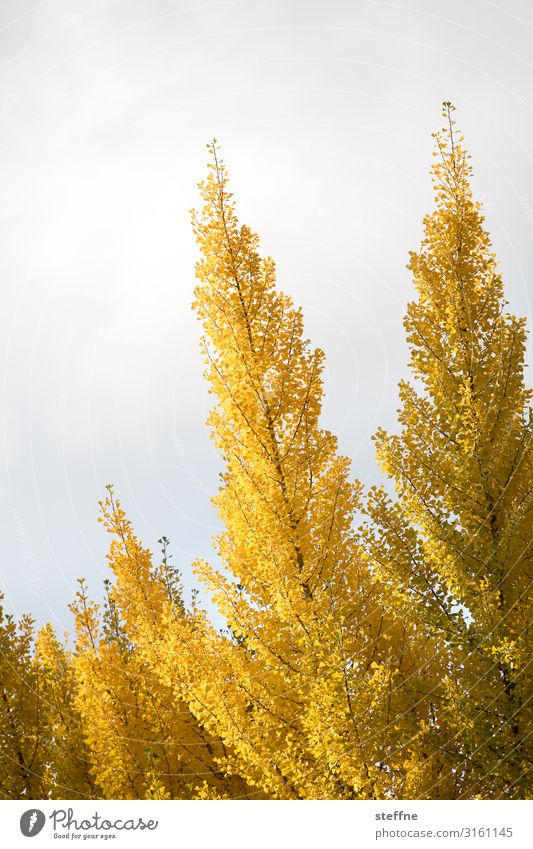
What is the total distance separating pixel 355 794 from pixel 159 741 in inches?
171

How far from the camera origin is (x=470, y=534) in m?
8.57

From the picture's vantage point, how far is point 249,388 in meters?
9.56

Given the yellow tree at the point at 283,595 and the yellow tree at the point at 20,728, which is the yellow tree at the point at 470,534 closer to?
the yellow tree at the point at 283,595

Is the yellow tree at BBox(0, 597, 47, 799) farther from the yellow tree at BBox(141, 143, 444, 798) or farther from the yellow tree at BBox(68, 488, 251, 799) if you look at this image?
the yellow tree at BBox(141, 143, 444, 798)

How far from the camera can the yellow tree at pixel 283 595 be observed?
785cm
